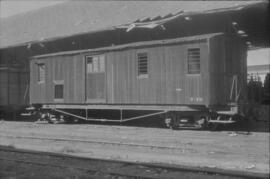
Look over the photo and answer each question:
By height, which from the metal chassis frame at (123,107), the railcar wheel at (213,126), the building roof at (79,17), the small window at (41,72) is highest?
the building roof at (79,17)

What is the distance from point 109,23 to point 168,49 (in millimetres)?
5260

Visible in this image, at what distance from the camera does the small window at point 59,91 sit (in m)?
19.8

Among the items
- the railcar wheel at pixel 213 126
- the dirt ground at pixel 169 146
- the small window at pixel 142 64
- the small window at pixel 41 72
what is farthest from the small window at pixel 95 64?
the railcar wheel at pixel 213 126

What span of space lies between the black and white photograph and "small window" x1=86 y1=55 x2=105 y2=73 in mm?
50

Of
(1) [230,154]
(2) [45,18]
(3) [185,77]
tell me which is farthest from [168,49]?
(2) [45,18]

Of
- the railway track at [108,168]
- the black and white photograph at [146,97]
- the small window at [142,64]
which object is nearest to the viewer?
the railway track at [108,168]

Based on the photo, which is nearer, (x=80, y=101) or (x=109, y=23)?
(x=80, y=101)

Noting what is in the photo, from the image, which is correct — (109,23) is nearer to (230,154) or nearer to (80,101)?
(80,101)

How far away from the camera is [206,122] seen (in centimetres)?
1513

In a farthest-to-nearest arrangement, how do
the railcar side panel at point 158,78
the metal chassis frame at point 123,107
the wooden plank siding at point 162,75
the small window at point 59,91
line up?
1. the small window at point 59,91
2. the metal chassis frame at point 123,107
3. the railcar side panel at point 158,78
4. the wooden plank siding at point 162,75

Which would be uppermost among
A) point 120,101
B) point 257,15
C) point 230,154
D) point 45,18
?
point 45,18

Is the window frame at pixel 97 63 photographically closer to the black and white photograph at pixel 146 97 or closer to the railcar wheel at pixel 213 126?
the black and white photograph at pixel 146 97

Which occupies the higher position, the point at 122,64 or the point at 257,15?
the point at 257,15

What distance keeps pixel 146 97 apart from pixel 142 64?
1.36m
